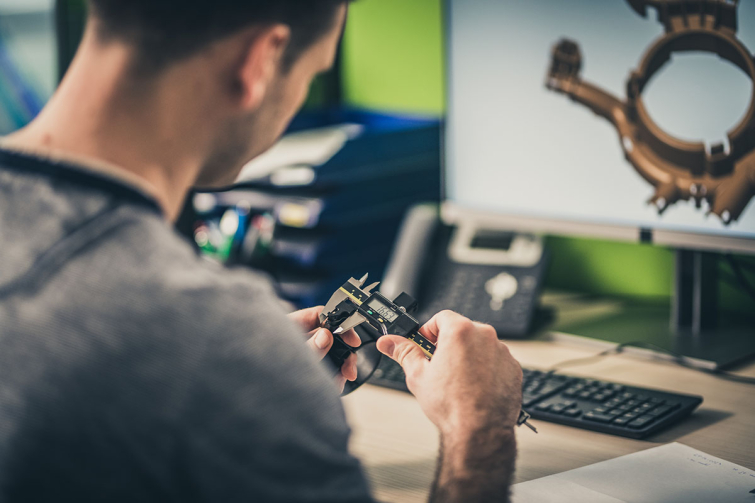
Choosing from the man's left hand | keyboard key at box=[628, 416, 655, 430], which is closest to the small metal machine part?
the man's left hand

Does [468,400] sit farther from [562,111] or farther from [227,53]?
[562,111]

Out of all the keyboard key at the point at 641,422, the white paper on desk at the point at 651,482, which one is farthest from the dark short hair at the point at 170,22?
the keyboard key at the point at 641,422

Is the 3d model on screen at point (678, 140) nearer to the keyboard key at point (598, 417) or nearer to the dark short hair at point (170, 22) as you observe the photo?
the keyboard key at point (598, 417)

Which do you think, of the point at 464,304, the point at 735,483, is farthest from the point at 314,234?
the point at 735,483

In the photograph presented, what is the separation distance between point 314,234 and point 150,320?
0.93 metres

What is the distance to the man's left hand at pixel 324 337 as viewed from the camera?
78 centimetres

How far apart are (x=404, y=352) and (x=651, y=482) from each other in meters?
0.24

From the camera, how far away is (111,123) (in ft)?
1.57

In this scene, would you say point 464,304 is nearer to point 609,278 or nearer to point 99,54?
point 609,278

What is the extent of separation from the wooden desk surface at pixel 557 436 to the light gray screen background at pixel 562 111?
0.21 m

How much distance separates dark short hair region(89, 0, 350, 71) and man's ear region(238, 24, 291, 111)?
1 cm

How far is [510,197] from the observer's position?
1.22 m

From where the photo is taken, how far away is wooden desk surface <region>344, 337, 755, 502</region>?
716 millimetres

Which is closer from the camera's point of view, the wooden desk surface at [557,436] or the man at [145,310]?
the man at [145,310]
